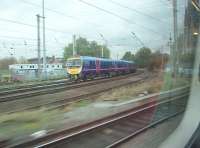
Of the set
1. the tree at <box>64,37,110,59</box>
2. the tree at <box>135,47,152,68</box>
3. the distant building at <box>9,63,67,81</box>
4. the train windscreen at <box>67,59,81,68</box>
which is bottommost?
the distant building at <box>9,63,67,81</box>

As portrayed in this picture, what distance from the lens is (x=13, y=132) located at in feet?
21.0

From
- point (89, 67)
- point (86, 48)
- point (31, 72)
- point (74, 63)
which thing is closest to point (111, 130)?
point (86, 48)

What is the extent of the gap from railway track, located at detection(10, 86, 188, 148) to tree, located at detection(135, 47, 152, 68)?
272 centimetres

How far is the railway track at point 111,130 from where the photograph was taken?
17.9 feet

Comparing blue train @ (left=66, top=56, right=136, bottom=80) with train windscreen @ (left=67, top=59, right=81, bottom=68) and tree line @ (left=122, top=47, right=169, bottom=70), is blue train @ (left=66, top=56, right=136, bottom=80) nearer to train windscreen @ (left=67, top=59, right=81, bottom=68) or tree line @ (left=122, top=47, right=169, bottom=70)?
train windscreen @ (left=67, top=59, right=81, bottom=68)

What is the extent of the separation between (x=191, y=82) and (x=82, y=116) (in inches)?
152

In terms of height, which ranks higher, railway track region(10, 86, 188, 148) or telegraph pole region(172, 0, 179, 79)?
telegraph pole region(172, 0, 179, 79)

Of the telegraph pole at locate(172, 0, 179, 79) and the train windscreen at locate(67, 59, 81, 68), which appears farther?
the train windscreen at locate(67, 59, 81, 68)

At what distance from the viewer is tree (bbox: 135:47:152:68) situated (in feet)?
34.8

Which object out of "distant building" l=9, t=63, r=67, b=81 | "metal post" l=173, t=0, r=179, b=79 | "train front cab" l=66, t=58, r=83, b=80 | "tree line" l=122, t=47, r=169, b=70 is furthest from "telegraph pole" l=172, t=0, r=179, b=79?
"train front cab" l=66, t=58, r=83, b=80

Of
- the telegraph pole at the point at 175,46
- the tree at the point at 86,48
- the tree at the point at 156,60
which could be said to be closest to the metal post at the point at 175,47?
the telegraph pole at the point at 175,46

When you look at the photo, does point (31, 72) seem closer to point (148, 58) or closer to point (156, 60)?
point (148, 58)

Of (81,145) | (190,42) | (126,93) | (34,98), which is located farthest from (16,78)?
(190,42)

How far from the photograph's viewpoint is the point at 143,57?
11.2 m
